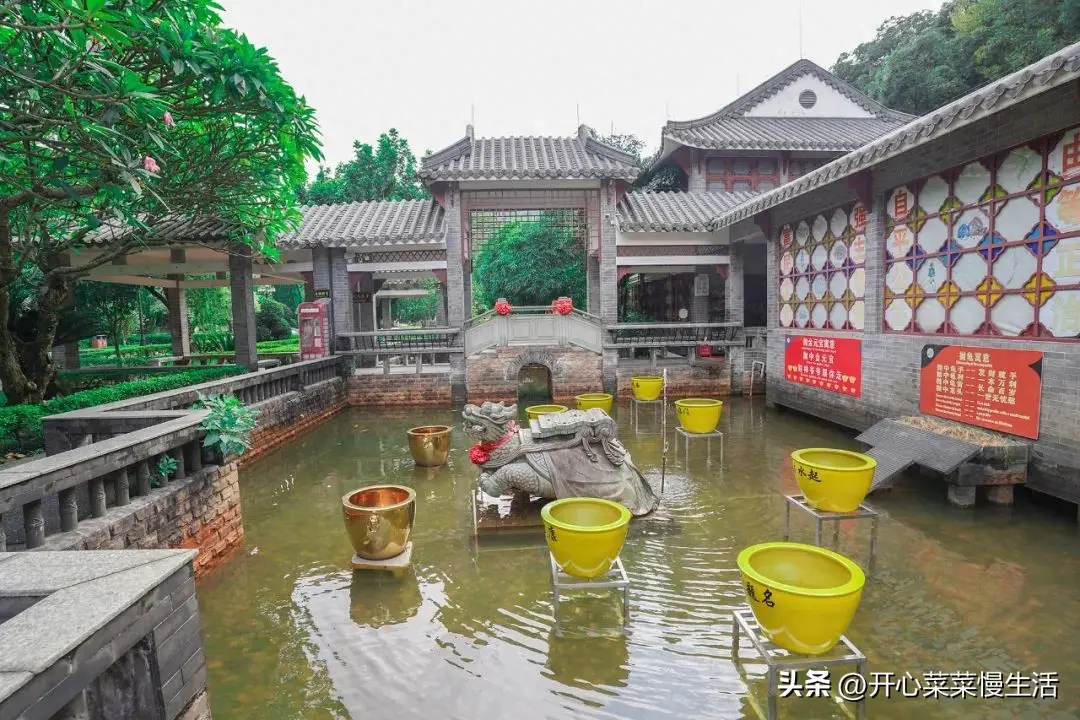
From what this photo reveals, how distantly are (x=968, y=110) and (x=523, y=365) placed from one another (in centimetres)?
926

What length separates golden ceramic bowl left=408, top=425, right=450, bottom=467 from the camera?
786cm

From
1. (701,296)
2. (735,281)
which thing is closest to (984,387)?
(735,281)

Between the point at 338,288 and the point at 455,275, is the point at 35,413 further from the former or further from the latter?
the point at 455,275

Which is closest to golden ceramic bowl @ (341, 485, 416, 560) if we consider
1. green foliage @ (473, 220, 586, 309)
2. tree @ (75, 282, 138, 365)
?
green foliage @ (473, 220, 586, 309)

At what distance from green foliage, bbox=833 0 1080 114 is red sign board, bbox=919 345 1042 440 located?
13.4 metres

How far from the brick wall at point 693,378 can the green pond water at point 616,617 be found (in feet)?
21.7

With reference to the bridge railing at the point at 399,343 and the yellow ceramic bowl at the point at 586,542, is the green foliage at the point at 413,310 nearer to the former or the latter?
the bridge railing at the point at 399,343

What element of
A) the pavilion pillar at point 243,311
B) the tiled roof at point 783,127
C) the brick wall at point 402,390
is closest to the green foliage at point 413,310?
the tiled roof at point 783,127

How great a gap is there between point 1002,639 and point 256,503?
23.0 ft

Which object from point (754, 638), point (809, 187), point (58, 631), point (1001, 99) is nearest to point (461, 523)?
point (754, 638)

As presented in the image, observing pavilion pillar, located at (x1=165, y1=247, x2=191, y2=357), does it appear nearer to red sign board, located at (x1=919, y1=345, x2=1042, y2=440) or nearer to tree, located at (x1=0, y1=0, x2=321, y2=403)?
tree, located at (x1=0, y1=0, x2=321, y2=403)

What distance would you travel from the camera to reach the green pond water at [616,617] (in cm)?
325

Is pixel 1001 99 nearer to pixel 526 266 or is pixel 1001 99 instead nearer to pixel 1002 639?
pixel 1002 639

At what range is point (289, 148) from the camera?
229 inches
